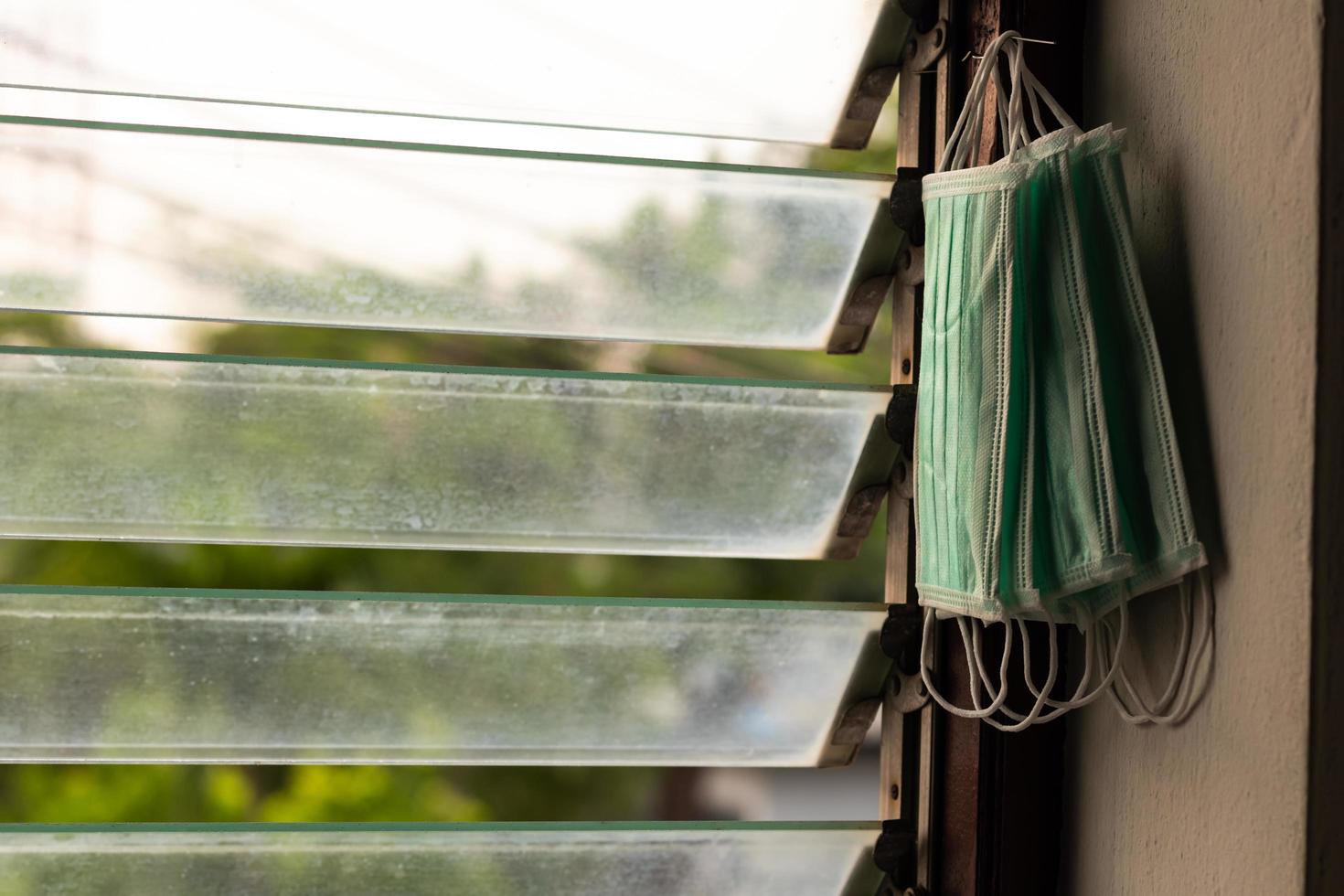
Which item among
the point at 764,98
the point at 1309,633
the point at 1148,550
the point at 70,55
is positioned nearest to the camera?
the point at 1309,633

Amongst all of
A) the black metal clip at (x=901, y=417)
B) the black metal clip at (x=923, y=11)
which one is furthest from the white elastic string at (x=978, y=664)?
the black metal clip at (x=923, y=11)

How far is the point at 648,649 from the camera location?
1.28 meters

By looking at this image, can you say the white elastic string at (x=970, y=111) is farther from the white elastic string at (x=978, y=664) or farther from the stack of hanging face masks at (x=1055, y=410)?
the white elastic string at (x=978, y=664)

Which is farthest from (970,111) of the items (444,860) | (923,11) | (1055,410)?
(444,860)

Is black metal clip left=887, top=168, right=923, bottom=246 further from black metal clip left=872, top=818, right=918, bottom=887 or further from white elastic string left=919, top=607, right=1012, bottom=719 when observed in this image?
black metal clip left=872, top=818, right=918, bottom=887

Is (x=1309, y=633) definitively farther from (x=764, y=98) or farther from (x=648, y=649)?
(x=764, y=98)

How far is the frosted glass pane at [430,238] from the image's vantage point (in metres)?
1.16

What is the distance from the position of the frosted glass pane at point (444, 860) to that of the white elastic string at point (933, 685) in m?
0.22

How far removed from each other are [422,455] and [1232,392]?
81 cm

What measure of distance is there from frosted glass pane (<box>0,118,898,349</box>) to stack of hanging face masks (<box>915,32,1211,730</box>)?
0.86 ft

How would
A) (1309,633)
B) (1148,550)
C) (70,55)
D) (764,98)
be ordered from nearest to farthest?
(1309,633)
(1148,550)
(70,55)
(764,98)

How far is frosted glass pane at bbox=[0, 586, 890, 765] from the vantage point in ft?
3.88

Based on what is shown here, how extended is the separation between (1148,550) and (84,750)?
3.65 ft

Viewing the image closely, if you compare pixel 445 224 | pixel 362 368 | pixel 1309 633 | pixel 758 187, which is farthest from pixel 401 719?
pixel 1309 633
